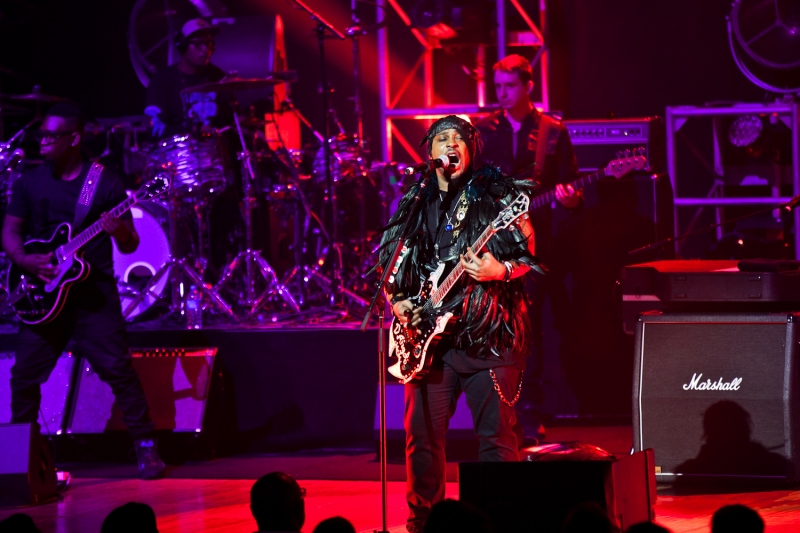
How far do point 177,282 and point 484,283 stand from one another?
484cm

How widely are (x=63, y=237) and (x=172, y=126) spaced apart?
10.6 feet

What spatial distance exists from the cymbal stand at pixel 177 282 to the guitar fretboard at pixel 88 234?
2067 mm

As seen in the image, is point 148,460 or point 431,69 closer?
point 148,460

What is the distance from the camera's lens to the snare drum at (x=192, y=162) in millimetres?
8898

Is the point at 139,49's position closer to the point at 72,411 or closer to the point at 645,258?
the point at 72,411

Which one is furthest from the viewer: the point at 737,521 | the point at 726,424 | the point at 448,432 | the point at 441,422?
the point at 448,432

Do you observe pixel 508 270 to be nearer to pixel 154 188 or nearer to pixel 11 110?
pixel 154 188

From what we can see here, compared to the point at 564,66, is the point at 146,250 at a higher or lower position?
lower

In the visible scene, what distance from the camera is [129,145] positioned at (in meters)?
11.1

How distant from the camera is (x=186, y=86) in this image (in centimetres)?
991

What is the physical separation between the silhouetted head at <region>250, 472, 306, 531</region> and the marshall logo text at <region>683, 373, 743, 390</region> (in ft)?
10.3

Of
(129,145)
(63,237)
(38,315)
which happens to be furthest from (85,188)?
(129,145)

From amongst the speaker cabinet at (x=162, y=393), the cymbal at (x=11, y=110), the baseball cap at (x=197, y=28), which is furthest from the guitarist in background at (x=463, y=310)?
the cymbal at (x=11, y=110)

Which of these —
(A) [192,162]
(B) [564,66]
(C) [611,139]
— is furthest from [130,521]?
(B) [564,66]
